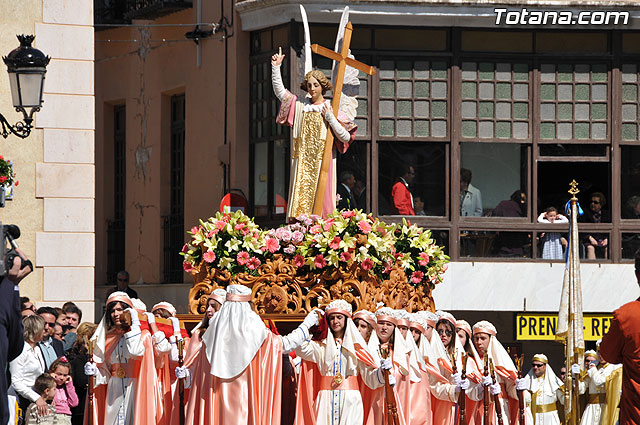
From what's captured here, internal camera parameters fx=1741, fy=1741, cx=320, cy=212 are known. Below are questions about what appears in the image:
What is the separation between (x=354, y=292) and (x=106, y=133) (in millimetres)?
11503

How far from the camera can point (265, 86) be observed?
2245 cm

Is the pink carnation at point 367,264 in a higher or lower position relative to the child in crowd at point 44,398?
higher

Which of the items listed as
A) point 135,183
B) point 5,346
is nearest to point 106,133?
point 135,183

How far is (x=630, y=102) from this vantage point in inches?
898

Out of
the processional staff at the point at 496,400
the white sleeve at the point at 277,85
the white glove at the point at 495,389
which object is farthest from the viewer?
the white sleeve at the point at 277,85

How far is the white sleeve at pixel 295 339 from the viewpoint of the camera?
14.1m

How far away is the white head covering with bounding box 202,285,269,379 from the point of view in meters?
14.0

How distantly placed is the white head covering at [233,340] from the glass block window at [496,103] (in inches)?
353

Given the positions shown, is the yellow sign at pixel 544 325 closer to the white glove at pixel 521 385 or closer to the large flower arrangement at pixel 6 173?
the white glove at pixel 521 385

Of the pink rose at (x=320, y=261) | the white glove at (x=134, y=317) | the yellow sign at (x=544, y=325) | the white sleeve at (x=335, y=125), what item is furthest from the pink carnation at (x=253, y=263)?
the yellow sign at (x=544, y=325)

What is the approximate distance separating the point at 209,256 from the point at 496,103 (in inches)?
314

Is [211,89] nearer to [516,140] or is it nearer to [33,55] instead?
[516,140]

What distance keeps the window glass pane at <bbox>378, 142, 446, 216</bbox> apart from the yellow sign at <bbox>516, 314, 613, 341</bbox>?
1752mm

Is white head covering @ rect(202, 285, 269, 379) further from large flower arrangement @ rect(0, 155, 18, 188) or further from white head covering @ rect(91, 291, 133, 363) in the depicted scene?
large flower arrangement @ rect(0, 155, 18, 188)
